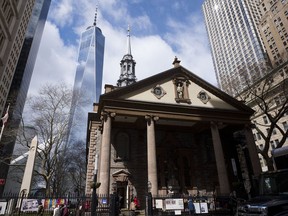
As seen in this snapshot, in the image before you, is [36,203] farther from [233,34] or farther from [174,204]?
[233,34]

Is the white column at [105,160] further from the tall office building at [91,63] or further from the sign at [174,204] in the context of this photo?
the tall office building at [91,63]

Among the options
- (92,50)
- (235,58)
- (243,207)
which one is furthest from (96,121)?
(92,50)

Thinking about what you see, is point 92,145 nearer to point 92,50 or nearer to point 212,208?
point 212,208

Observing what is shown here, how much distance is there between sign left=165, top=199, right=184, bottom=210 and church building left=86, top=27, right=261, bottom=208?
619 centimetres

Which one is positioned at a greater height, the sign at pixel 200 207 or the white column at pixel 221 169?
the white column at pixel 221 169

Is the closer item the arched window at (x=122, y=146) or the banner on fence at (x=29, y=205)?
the banner on fence at (x=29, y=205)

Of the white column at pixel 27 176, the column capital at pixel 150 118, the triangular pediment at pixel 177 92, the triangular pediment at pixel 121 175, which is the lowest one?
the white column at pixel 27 176

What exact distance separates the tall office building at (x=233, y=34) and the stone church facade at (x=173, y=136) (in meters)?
61.1

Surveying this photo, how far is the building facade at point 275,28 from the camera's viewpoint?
67438 mm

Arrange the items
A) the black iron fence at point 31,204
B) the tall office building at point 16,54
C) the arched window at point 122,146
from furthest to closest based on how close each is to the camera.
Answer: the tall office building at point 16,54 → the arched window at point 122,146 → the black iron fence at point 31,204

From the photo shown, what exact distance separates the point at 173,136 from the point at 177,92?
5.78 metres

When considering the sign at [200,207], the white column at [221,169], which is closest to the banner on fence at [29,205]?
the sign at [200,207]

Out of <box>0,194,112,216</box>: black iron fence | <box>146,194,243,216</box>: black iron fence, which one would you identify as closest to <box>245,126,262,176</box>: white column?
<box>146,194,243,216</box>: black iron fence

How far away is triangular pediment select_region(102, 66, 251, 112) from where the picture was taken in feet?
74.6
